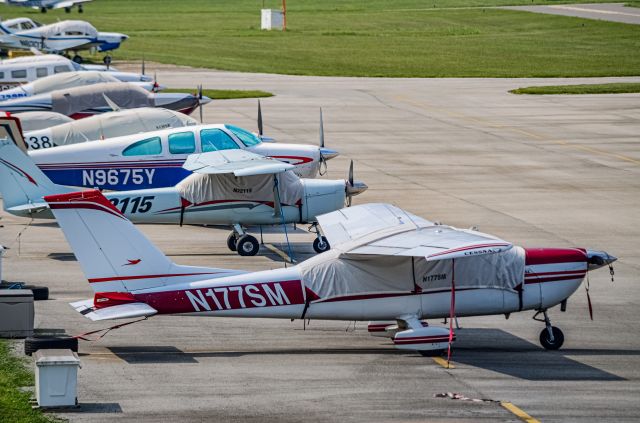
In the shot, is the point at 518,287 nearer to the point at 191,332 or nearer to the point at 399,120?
the point at 191,332

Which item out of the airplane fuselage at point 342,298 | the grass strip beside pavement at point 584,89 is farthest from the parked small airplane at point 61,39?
the airplane fuselage at point 342,298

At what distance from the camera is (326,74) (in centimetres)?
6412

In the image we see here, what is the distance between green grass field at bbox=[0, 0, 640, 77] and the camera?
67312mm

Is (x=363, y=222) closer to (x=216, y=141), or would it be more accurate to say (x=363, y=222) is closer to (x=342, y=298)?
(x=342, y=298)

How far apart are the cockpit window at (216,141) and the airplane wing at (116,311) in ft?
34.8

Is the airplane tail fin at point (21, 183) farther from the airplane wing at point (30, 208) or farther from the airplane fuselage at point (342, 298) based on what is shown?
the airplane fuselage at point (342, 298)

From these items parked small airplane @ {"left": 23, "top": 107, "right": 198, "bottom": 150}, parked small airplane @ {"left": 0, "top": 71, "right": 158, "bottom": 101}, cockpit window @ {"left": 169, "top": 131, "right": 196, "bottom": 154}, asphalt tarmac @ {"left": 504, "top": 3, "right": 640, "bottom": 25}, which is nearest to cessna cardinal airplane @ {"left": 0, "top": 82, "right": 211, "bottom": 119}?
parked small airplane @ {"left": 0, "top": 71, "right": 158, "bottom": 101}

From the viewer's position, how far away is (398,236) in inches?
686

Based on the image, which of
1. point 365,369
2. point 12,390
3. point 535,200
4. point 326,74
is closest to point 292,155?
point 535,200

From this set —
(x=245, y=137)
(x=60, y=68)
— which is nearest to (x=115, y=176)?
(x=245, y=137)

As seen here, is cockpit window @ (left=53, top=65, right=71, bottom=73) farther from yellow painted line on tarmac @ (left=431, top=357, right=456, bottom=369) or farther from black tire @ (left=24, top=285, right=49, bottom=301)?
yellow painted line on tarmac @ (left=431, top=357, right=456, bottom=369)

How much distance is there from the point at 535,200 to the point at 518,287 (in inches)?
526

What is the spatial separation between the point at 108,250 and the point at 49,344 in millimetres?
1549

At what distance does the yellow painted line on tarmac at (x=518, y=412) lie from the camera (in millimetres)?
14836
